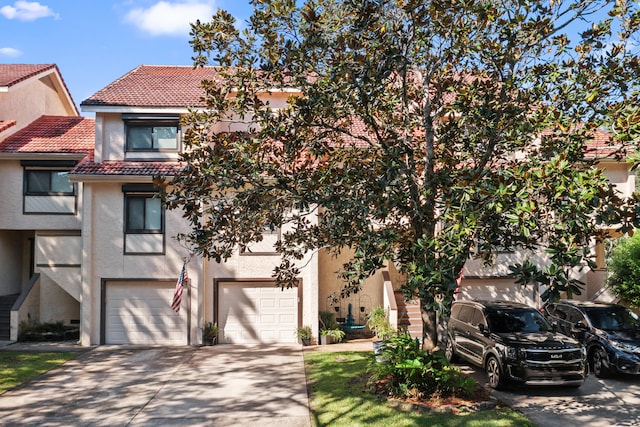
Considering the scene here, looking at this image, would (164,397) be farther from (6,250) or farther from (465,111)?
(6,250)

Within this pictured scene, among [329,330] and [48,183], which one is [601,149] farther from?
[48,183]

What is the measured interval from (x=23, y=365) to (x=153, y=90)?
10.6m

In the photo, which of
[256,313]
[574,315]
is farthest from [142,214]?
[574,315]

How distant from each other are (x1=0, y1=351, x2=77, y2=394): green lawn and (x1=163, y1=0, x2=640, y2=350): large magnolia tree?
6790 mm

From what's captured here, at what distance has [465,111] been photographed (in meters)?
10.2

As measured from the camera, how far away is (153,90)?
65.1 feet

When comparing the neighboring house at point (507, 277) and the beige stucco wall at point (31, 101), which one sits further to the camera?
the beige stucco wall at point (31, 101)

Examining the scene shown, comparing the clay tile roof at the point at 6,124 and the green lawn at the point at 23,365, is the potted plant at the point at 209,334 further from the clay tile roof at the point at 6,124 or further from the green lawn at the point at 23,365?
the clay tile roof at the point at 6,124

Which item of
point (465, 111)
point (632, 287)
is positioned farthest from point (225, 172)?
point (632, 287)

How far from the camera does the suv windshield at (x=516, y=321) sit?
12914 millimetres

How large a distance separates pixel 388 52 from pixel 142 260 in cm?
1245

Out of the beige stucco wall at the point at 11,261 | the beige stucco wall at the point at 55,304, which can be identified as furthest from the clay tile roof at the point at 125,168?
the beige stucco wall at the point at 11,261

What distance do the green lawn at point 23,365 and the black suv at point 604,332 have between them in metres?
13.7

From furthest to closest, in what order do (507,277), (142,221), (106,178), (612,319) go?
(507,277), (142,221), (106,178), (612,319)
